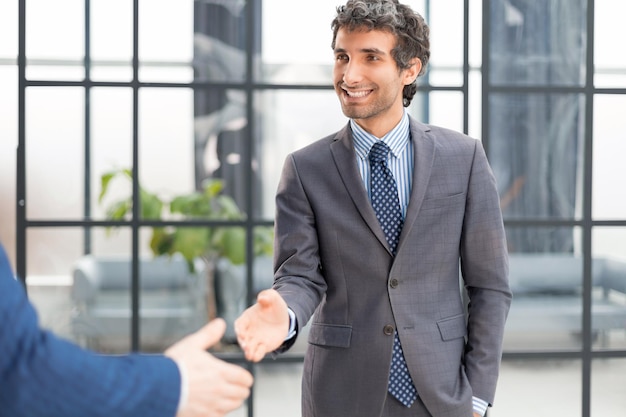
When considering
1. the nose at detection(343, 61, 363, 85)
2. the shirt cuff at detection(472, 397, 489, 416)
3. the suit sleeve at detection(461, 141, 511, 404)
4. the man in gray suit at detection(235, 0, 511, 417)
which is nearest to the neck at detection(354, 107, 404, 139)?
the man in gray suit at detection(235, 0, 511, 417)

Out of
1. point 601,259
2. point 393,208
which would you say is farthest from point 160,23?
point 601,259

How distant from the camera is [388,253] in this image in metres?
2.44

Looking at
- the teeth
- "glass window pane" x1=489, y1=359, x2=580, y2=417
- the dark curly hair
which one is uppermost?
the dark curly hair

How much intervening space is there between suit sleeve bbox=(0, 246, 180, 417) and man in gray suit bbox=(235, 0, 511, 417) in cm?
104

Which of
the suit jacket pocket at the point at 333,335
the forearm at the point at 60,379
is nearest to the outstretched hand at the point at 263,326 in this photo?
the suit jacket pocket at the point at 333,335

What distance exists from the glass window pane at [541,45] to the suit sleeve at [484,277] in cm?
150

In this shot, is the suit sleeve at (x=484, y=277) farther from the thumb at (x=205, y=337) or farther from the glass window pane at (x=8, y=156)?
the glass window pane at (x=8, y=156)

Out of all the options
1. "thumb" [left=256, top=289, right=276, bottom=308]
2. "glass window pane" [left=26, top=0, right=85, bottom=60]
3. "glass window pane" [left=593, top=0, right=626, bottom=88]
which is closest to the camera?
"thumb" [left=256, top=289, right=276, bottom=308]

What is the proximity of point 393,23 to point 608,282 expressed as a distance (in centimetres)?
199

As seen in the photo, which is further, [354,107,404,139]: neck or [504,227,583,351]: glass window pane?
[504,227,583,351]: glass window pane

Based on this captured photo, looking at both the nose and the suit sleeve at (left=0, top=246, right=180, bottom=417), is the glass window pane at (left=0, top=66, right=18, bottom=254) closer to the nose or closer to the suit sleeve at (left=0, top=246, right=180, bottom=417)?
the nose

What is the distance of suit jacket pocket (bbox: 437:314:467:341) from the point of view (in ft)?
8.14

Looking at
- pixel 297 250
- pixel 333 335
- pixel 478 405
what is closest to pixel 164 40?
pixel 297 250

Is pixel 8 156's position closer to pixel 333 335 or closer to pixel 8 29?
pixel 8 29
